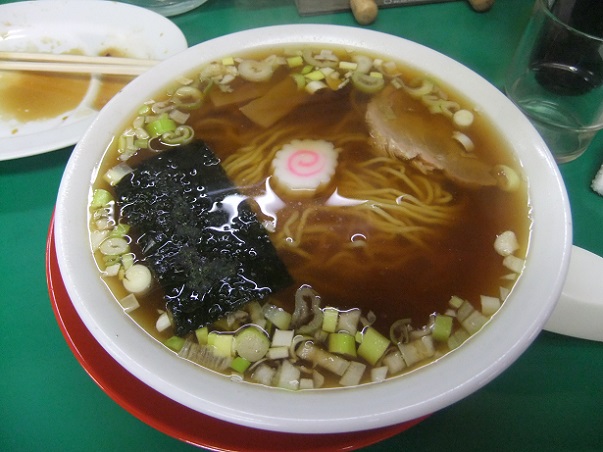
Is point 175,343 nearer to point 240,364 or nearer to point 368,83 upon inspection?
point 240,364

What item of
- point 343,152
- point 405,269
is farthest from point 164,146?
point 405,269

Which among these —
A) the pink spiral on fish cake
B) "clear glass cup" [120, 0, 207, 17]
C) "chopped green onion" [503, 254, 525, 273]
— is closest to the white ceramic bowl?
"chopped green onion" [503, 254, 525, 273]

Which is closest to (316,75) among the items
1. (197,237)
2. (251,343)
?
(197,237)

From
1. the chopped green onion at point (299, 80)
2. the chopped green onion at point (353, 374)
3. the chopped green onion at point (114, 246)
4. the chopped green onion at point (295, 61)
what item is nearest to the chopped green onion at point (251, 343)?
A: the chopped green onion at point (353, 374)

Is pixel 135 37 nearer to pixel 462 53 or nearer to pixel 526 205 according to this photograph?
pixel 462 53

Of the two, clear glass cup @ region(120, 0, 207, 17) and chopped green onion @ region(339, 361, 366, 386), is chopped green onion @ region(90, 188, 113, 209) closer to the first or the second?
chopped green onion @ region(339, 361, 366, 386)

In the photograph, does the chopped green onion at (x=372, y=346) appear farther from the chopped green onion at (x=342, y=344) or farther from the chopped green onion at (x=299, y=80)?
the chopped green onion at (x=299, y=80)

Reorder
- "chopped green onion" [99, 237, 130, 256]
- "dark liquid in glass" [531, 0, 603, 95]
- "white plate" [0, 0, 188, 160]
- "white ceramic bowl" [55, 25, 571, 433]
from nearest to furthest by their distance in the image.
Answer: "white ceramic bowl" [55, 25, 571, 433]
"chopped green onion" [99, 237, 130, 256]
"dark liquid in glass" [531, 0, 603, 95]
"white plate" [0, 0, 188, 160]
